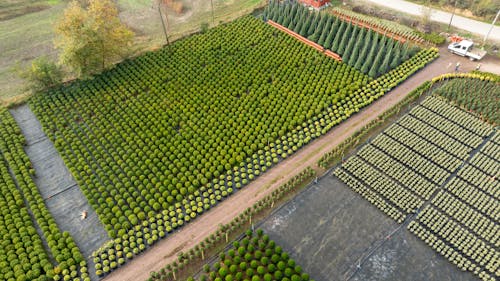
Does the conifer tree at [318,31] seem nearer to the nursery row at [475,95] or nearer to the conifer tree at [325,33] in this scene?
the conifer tree at [325,33]

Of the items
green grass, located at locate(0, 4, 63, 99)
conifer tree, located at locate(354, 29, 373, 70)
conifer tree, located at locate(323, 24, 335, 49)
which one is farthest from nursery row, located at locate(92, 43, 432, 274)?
green grass, located at locate(0, 4, 63, 99)

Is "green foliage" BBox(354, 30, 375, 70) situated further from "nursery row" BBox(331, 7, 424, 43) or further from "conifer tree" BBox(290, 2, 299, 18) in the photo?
"conifer tree" BBox(290, 2, 299, 18)

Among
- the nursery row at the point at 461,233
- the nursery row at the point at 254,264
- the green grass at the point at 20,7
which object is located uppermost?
the green grass at the point at 20,7

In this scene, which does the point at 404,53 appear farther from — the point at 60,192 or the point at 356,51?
the point at 60,192

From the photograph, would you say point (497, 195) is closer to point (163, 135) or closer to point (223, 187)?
point (223, 187)

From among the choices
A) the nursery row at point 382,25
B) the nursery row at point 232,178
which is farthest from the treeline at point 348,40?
the nursery row at point 232,178
